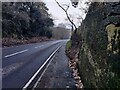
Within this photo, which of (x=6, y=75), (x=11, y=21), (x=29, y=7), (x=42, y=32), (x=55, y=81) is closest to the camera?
(x=55, y=81)

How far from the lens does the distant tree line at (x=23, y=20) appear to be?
44.0 metres

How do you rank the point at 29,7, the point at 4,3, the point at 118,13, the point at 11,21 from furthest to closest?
the point at 29,7
the point at 11,21
the point at 4,3
the point at 118,13

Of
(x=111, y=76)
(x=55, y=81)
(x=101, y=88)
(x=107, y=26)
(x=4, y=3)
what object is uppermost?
(x=4, y=3)

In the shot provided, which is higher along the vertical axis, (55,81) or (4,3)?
(4,3)

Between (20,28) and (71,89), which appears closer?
(71,89)

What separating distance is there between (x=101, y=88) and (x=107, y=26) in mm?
1926

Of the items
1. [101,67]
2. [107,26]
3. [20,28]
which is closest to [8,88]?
[101,67]

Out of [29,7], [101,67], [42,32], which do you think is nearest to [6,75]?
[101,67]

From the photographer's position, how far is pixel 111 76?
622 cm

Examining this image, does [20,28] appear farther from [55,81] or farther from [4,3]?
[55,81]

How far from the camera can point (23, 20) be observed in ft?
170

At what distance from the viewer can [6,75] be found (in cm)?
1170

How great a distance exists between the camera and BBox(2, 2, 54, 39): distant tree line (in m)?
44.0

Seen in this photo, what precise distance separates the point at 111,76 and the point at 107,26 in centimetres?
199
